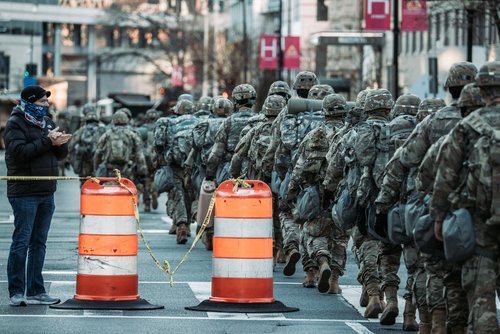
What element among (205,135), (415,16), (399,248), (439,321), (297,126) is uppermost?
(415,16)

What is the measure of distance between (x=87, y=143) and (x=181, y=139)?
11.3 meters

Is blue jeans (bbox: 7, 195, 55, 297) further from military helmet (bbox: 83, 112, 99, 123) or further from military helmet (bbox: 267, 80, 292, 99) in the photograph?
military helmet (bbox: 83, 112, 99, 123)

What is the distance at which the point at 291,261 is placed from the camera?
1839cm

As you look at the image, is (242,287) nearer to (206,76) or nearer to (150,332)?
(150,332)

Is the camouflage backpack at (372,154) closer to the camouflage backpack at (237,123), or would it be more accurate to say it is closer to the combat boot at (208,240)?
Answer: the camouflage backpack at (237,123)

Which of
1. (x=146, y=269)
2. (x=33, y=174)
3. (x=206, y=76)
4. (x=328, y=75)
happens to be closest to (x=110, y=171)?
(x=146, y=269)

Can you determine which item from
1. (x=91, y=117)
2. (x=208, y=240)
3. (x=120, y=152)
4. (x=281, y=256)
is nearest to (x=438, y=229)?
(x=281, y=256)

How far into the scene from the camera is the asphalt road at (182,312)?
1352 cm

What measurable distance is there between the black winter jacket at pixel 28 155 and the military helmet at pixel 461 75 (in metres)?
3.66

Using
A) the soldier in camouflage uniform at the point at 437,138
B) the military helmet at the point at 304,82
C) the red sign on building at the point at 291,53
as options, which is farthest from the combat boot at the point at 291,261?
the red sign on building at the point at 291,53

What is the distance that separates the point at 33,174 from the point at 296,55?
44.0 m

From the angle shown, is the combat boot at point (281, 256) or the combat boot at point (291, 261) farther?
the combat boot at point (281, 256)

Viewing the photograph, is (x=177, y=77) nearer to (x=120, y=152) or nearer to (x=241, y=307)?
(x=120, y=152)

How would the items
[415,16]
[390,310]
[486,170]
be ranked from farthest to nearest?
[415,16] < [390,310] < [486,170]
